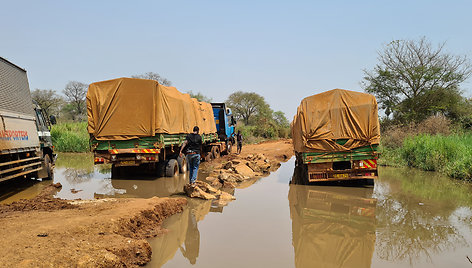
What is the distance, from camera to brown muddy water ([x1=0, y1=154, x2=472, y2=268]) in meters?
4.10

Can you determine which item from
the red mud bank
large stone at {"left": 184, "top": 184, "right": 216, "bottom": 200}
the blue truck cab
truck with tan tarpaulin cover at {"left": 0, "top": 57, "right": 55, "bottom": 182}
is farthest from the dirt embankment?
truck with tan tarpaulin cover at {"left": 0, "top": 57, "right": 55, "bottom": 182}

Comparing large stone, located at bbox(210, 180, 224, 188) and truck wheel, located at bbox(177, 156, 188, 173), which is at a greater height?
truck wheel, located at bbox(177, 156, 188, 173)

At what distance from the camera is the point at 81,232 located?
4086mm

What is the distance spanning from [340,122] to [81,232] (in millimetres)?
7124

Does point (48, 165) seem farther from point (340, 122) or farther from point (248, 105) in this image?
point (248, 105)

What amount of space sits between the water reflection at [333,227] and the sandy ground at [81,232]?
2.31 m

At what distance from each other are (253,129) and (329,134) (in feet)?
108

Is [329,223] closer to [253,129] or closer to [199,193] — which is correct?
[199,193]

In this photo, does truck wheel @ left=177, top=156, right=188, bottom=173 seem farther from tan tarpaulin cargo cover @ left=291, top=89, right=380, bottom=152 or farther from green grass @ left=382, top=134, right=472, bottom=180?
green grass @ left=382, top=134, right=472, bottom=180

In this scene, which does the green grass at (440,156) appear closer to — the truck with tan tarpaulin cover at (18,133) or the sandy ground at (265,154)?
the sandy ground at (265,154)

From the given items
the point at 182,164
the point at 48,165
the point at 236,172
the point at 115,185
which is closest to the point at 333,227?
the point at 236,172

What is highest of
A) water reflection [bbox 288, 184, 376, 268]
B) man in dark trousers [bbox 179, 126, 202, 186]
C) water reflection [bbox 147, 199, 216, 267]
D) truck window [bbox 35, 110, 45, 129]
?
truck window [bbox 35, 110, 45, 129]

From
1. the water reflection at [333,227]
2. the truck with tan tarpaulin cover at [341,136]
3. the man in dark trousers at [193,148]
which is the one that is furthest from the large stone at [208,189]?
the truck with tan tarpaulin cover at [341,136]

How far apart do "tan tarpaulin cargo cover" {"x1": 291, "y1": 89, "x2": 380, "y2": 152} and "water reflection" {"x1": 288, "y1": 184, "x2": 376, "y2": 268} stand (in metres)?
1.39
